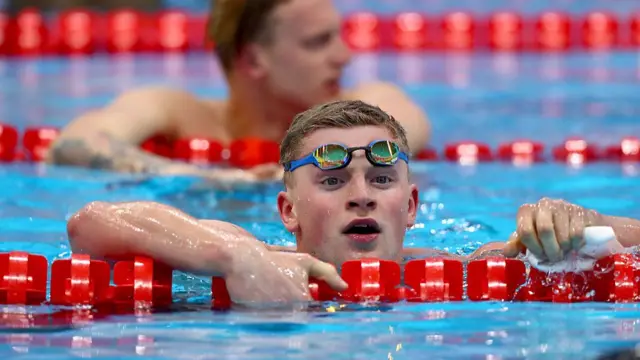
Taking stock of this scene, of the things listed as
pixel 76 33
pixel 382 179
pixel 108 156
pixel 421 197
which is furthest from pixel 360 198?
pixel 76 33

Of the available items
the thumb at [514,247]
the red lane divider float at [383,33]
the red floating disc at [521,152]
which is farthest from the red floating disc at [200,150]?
the red lane divider float at [383,33]

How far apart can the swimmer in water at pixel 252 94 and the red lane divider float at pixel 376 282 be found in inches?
86.0

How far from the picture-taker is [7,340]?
288cm

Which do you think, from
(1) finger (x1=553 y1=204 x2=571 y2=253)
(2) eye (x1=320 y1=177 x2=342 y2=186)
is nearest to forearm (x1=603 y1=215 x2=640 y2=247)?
(1) finger (x1=553 y1=204 x2=571 y2=253)

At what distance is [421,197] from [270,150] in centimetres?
96

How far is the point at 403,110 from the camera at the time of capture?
5883 millimetres

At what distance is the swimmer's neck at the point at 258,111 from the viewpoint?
595cm

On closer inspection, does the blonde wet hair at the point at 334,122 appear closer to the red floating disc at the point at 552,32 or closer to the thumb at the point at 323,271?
the thumb at the point at 323,271

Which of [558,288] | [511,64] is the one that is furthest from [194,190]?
[511,64]

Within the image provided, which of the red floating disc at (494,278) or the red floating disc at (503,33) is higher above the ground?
the red floating disc at (503,33)

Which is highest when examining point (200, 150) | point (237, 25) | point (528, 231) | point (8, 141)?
point (237, 25)

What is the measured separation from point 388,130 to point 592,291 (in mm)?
725

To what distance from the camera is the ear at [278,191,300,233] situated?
3.47 m

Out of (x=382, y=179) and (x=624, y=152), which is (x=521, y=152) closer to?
(x=624, y=152)
